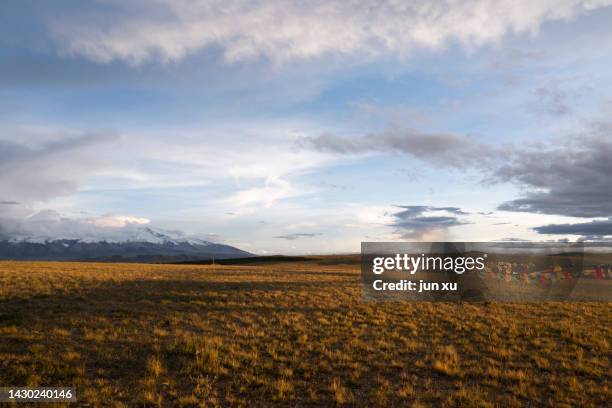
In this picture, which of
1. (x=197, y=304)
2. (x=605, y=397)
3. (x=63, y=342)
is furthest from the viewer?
(x=197, y=304)

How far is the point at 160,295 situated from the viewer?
27.6 meters

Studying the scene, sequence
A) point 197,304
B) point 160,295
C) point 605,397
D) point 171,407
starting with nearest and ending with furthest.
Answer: point 171,407
point 605,397
point 197,304
point 160,295

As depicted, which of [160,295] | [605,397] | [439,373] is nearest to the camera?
[605,397]

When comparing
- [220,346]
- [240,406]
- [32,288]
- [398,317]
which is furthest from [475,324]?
[32,288]

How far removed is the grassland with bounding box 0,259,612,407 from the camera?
10734mm

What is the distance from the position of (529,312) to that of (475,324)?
6.74 m

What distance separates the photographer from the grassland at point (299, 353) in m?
10.7

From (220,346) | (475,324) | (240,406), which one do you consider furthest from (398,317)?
(240,406)

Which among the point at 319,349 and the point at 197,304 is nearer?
the point at 319,349

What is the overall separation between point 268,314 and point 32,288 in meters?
18.1

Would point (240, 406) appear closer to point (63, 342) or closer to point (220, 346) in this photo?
point (220, 346)

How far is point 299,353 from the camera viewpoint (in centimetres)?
1425

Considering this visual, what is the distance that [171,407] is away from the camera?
9.70 metres

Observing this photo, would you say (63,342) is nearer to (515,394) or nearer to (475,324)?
(515,394)
